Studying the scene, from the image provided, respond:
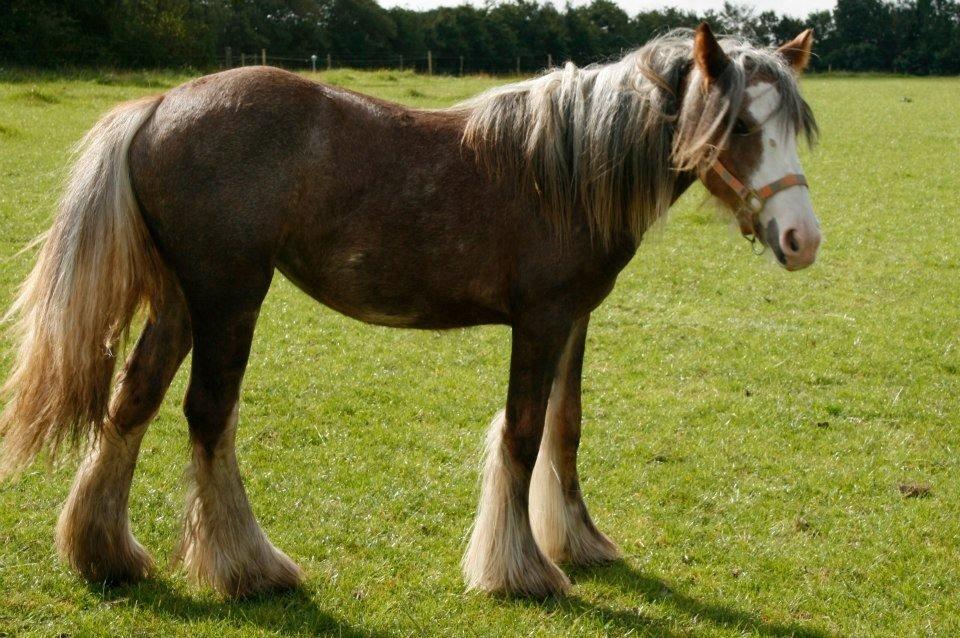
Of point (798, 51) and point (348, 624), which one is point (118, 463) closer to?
point (348, 624)

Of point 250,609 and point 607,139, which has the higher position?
point 607,139

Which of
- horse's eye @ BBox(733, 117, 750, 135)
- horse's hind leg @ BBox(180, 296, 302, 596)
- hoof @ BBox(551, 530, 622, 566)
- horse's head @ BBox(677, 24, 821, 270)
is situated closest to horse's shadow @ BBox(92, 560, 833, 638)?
horse's hind leg @ BBox(180, 296, 302, 596)

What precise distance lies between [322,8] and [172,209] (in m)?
55.3

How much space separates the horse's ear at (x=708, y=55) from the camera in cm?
355

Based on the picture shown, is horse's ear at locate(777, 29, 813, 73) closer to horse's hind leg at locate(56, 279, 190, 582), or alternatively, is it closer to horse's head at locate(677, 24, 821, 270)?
horse's head at locate(677, 24, 821, 270)

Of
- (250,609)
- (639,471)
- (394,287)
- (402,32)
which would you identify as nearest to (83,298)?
(394,287)

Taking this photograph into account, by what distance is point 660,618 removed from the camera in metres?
4.08

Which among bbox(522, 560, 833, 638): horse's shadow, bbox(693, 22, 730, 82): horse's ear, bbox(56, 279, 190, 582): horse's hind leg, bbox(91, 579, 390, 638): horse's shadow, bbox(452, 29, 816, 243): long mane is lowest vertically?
bbox(522, 560, 833, 638): horse's shadow

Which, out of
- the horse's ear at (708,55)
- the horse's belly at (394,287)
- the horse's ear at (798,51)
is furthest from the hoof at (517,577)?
the horse's ear at (798,51)

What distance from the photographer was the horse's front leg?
400 centimetres

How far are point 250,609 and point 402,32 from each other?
191 ft

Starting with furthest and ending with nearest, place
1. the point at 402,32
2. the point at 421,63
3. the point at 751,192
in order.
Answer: the point at 402,32 < the point at 421,63 < the point at 751,192

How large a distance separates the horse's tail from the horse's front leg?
1655mm

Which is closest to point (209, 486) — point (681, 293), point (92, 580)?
point (92, 580)
